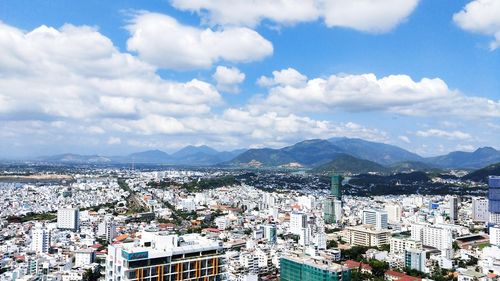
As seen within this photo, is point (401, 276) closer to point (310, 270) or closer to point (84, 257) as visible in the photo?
point (310, 270)

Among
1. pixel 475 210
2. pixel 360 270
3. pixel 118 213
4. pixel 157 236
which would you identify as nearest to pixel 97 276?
pixel 157 236

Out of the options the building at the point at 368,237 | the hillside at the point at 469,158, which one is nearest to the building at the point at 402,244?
the building at the point at 368,237

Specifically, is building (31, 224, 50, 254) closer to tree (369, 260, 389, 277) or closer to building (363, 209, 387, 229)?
tree (369, 260, 389, 277)

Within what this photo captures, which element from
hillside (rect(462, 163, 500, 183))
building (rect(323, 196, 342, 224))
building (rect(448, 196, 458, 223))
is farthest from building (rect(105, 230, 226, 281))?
hillside (rect(462, 163, 500, 183))

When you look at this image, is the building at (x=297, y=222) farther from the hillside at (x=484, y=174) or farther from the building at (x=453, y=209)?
the hillside at (x=484, y=174)

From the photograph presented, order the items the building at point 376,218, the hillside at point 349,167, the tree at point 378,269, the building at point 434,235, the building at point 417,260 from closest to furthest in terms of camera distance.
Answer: the tree at point 378,269 < the building at point 417,260 < the building at point 434,235 < the building at point 376,218 < the hillside at point 349,167

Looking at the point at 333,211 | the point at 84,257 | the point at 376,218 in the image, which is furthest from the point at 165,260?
the point at 333,211

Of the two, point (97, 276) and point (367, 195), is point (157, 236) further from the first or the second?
point (367, 195)
